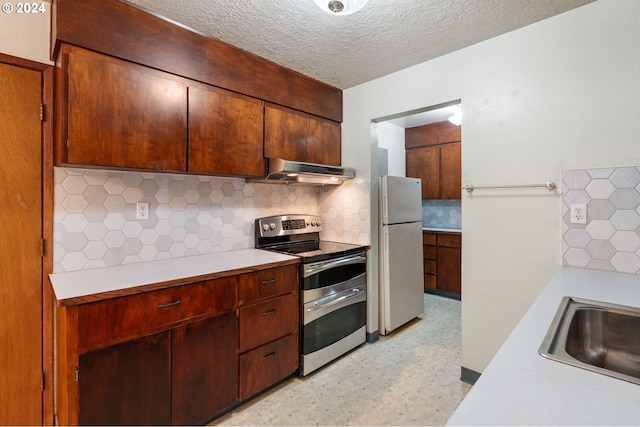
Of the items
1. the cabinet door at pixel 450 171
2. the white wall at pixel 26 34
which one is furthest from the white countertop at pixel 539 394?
the cabinet door at pixel 450 171

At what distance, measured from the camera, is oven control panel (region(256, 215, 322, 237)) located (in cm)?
267

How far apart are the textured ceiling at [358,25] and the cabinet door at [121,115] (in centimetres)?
41

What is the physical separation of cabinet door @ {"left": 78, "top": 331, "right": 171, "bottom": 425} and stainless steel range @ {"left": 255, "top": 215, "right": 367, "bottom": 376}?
950mm

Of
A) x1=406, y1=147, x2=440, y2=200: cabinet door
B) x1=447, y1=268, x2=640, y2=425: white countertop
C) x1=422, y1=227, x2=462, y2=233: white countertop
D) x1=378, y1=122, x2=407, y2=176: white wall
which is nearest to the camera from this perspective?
x1=447, y1=268, x2=640, y2=425: white countertop

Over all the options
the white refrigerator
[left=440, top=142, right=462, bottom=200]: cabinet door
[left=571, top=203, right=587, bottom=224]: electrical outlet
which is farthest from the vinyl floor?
[left=440, top=142, right=462, bottom=200]: cabinet door

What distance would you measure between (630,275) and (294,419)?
1.98 metres

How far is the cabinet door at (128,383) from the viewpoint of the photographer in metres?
1.37

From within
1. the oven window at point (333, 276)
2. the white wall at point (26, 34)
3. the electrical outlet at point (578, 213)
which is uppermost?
the white wall at point (26, 34)

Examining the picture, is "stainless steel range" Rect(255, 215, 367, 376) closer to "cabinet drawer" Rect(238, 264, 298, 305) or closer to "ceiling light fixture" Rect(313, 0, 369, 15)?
"cabinet drawer" Rect(238, 264, 298, 305)

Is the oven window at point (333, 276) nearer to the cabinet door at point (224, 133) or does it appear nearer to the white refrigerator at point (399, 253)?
the white refrigerator at point (399, 253)

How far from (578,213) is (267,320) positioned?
1.97m

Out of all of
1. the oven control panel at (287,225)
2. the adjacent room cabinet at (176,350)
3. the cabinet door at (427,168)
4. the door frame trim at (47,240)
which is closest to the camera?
the adjacent room cabinet at (176,350)

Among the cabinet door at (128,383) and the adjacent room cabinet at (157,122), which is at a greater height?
the adjacent room cabinet at (157,122)

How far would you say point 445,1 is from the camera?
1.69 m
